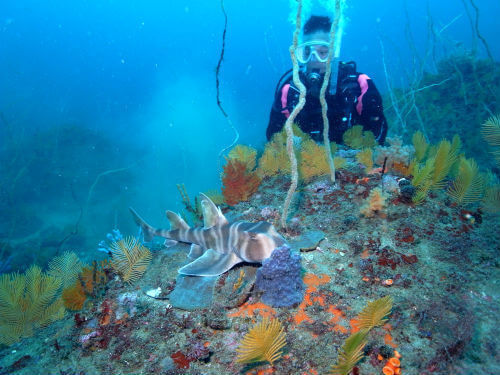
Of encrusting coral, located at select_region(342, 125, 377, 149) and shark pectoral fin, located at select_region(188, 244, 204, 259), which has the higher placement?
encrusting coral, located at select_region(342, 125, 377, 149)

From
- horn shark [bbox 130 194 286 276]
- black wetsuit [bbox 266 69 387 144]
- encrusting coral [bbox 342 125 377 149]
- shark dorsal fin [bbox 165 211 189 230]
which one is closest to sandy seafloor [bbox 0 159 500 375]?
horn shark [bbox 130 194 286 276]

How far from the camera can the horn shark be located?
3.07 m

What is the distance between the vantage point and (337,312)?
109 inches

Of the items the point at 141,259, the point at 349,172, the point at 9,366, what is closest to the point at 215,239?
the point at 141,259

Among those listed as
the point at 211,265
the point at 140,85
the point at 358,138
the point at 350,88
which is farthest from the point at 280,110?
the point at 140,85

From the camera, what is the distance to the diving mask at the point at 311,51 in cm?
818

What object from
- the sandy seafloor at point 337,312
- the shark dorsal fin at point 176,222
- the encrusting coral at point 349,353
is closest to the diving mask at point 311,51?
the sandy seafloor at point 337,312

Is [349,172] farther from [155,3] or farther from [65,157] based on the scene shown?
[155,3]

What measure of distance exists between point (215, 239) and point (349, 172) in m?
3.14

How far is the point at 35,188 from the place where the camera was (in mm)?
23109

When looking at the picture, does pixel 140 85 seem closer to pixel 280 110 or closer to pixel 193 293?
pixel 280 110

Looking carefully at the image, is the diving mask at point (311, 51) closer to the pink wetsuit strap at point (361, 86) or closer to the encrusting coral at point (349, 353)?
the pink wetsuit strap at point (361, 86)

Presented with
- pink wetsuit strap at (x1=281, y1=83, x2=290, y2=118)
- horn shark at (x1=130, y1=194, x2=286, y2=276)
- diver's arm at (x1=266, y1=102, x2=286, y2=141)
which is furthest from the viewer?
diver's arm at (x1=266, y1=102, x2=286, y2=141)

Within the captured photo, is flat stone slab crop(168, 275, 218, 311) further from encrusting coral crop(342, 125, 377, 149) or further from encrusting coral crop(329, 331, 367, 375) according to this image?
encrusting coral crop(342, 125, 377, 149)
